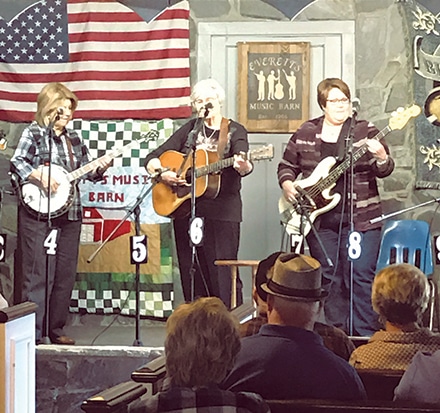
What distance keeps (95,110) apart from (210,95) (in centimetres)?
101

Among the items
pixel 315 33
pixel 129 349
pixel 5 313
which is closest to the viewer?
pixel 5 313

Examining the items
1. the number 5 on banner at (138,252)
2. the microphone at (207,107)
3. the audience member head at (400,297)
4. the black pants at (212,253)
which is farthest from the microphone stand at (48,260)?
the audience member head at (400,297)

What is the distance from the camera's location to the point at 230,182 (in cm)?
601

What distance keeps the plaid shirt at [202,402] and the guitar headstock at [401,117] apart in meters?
3.94

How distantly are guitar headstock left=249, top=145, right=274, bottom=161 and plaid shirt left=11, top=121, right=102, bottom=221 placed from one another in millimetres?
1061

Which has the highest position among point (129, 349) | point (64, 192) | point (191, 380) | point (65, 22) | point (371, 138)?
point (65, 22)

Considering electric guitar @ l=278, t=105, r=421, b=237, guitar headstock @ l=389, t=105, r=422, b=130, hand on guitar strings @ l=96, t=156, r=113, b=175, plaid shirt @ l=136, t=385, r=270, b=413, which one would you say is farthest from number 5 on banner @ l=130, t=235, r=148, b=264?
plaid shirt @ l=136, t=385, r=270, b=413

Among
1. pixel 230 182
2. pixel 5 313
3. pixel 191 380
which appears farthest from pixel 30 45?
pixel 191 380

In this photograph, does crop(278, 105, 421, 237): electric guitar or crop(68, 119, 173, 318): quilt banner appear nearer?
crop(278, 105, 421, 237): electric guitar

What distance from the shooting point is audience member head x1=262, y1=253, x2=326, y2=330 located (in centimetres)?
293

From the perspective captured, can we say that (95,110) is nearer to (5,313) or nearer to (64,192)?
(64,192)

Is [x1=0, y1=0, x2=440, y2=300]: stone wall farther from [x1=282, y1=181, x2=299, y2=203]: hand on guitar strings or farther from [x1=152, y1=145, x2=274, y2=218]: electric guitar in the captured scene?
[x1=152, y1=145, x2=274, y2=218]: electric guitar

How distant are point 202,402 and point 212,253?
363 centimetres

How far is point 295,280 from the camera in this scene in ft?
10.0
